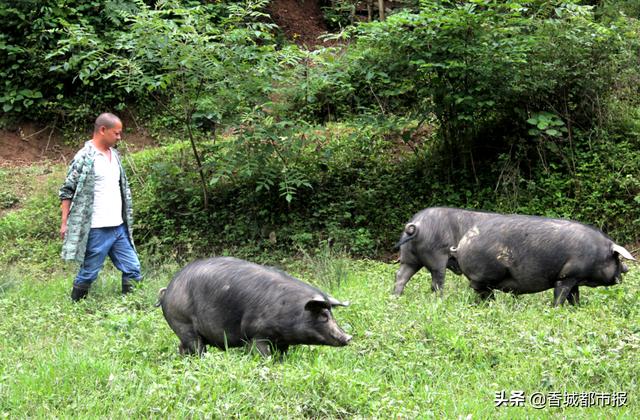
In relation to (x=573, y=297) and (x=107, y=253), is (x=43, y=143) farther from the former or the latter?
(x=573, y=297)

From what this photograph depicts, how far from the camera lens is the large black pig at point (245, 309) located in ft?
17.1

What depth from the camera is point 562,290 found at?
7.07 metres

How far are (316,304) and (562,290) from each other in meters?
3.06

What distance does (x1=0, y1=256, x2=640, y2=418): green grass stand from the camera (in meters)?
4.46

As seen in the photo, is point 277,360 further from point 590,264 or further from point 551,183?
point 551,183

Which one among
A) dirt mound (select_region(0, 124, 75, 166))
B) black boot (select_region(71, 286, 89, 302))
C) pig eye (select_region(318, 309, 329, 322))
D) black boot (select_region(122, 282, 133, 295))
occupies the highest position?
pig eye (select_region(318, 309, 329, 322))

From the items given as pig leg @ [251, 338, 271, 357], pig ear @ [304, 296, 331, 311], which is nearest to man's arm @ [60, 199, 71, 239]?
pig leg @ [251, 338, 271, 357]

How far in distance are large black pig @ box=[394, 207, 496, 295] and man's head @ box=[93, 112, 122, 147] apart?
3325 millimetres

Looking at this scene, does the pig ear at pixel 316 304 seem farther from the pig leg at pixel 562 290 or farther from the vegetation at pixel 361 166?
the pig leg at pixel 562 290

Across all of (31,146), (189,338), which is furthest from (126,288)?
(31,146)

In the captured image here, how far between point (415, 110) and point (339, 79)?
1337 mm

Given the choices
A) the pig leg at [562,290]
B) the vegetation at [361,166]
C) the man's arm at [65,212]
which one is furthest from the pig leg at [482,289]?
the man's arm at [65,212]

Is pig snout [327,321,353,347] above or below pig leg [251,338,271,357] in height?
above

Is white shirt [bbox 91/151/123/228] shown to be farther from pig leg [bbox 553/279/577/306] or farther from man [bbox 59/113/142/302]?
pig leg [bbox 553/279/577/306]
